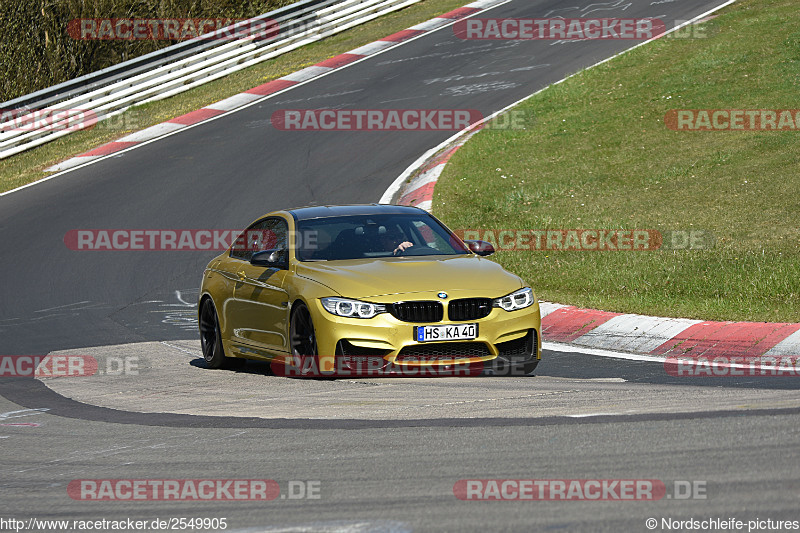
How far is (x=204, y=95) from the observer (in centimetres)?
3020

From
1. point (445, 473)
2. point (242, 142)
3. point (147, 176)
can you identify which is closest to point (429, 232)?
point (445, 473)

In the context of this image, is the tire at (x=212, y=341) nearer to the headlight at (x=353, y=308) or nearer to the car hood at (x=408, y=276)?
the car hood at (x=408, y=276)

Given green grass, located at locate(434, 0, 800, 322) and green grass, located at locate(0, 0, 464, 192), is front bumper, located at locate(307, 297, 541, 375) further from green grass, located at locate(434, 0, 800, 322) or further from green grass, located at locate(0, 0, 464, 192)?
green grass, located at locate(0, 0, 464, 192)

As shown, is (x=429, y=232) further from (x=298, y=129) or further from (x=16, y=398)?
(x=298, y=129)

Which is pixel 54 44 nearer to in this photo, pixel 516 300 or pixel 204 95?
pixel 204 95

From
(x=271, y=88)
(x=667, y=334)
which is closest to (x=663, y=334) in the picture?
(x=667, y=334)

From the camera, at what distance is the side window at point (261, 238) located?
1109 centimetres

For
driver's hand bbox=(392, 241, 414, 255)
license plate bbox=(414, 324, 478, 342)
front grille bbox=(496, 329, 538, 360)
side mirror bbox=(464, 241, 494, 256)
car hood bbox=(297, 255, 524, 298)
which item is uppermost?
driver's hand bbox=(392, 241, 414, 255)

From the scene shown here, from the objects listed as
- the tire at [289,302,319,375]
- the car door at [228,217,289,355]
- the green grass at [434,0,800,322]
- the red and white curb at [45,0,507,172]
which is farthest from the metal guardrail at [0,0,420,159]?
the tire at [289,302,319,375]

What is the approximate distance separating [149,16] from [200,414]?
2678 centimetres

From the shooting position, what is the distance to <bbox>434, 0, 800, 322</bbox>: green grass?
1287 cm

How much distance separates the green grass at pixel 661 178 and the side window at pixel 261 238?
3.37 metres

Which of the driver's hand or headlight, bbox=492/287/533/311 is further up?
the driver's hand

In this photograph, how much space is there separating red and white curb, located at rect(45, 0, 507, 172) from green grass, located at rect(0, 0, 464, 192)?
38 cm
